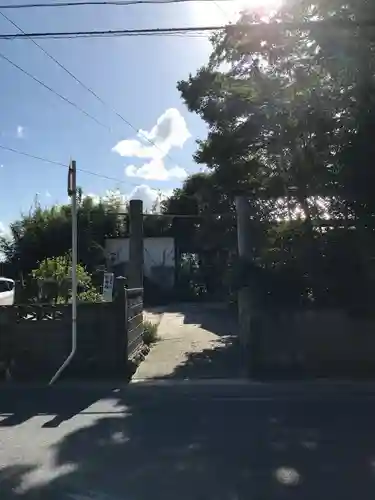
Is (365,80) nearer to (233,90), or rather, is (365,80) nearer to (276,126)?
(276,126)

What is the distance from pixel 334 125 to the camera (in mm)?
11164

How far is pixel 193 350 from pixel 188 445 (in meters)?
7.57

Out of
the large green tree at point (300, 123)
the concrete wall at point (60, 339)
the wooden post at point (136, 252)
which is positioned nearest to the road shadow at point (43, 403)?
the concrete wall at point (60, 339)

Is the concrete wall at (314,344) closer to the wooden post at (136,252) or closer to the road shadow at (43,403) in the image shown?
the road shadow at (43,403)

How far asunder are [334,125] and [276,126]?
1.72 m

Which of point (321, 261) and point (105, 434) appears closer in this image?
point (105, 434)

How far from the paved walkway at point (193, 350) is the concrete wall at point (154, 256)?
10.7 meters

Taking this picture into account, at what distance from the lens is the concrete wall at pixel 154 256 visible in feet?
108

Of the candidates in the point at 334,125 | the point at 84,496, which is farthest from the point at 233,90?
the point at 84,496

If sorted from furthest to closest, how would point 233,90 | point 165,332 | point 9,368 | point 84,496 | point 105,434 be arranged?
point 165,332, point 233,90, point 9,368, point 105,434, point 84,496

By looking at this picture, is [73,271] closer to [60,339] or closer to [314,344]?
[60,339]

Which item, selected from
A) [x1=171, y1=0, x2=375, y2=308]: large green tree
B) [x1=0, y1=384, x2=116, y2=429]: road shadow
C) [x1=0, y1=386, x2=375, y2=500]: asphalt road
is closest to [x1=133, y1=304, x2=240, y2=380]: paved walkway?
[x1=0, y1=384, x2=116, y2=429]: road shadow

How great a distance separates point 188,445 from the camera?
637 centimetres

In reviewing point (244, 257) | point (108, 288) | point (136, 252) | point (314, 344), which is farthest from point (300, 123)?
point (136, 252)
